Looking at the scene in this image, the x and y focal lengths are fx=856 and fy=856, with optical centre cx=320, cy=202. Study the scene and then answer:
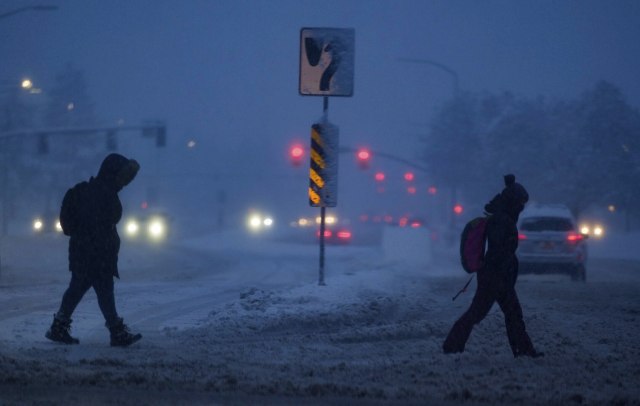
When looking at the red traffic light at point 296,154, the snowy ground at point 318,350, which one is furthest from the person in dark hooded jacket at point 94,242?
the red traffic light at point 296,154

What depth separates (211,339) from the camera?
30.9 feet

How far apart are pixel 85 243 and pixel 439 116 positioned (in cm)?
7916

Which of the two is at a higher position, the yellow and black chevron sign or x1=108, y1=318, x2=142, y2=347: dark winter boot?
the yellow and black chevron sign

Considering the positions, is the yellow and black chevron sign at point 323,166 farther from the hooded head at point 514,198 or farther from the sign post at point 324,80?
the hooded head at point 514,198

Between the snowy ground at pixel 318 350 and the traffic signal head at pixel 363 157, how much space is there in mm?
24012

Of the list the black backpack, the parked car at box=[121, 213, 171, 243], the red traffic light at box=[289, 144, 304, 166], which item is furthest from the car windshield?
the parked car at box=[121, 213, 171, 243]

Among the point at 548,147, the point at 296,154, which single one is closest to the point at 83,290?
the point at 296,154

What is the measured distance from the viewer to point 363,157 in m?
40.4

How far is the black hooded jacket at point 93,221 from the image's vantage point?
8.38 meters

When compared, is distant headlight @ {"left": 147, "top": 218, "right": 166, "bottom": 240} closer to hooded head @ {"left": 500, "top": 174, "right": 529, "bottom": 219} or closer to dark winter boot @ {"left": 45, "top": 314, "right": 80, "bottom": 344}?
dark winter boot @ {"left": 45, "top": 314, "right": 80, "bottom": 344}

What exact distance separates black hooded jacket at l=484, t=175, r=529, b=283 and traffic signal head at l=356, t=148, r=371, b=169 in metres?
32.1

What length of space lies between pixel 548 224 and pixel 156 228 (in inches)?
1537

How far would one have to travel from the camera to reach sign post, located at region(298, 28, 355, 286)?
13242 millimetres

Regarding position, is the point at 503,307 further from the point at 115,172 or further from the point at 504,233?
the point at 115,172
